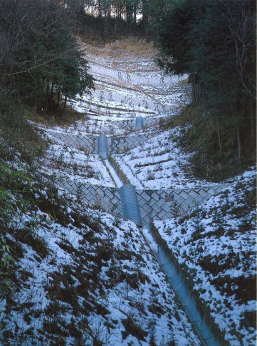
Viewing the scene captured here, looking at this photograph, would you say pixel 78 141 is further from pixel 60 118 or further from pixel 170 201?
pixel 170 201

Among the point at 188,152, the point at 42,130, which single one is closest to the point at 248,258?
the point at 188,152

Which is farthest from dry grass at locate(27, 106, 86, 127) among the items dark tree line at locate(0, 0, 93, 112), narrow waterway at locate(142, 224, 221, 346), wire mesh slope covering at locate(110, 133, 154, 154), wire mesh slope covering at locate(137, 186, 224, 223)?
narrow waterway at locate(142, 224, 221, 346)

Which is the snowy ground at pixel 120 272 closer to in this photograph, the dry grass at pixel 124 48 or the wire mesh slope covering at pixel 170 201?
the wire mesh slope covering at pixel 170 201

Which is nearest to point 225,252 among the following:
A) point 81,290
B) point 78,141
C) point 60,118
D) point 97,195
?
point 81,290

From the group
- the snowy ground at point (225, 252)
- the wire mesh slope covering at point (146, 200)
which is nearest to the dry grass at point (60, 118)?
the wire mesh slope covering at point (146, 200)

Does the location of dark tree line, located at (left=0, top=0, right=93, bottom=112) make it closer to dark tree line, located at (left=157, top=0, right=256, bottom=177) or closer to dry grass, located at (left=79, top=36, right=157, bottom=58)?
dark tree line, located at (left=157, top=0, right=256, bottom=177)

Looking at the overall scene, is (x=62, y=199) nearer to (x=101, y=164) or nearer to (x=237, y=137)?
(x=237, y=137)
